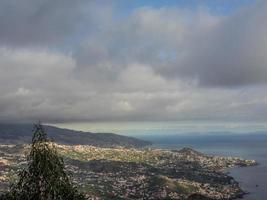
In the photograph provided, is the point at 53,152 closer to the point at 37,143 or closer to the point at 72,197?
the point at 37,143

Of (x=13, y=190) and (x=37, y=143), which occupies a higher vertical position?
(x=37, y=143)

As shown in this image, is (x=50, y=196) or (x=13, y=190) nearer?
(x=50, y=196)

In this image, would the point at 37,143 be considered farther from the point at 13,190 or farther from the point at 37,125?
the point at 13,190

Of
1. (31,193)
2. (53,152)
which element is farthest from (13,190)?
(53,152)

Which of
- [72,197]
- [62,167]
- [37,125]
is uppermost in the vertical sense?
[37,125]

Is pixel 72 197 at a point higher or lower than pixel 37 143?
lower

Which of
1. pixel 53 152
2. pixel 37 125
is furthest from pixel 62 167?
pixel 37 125
